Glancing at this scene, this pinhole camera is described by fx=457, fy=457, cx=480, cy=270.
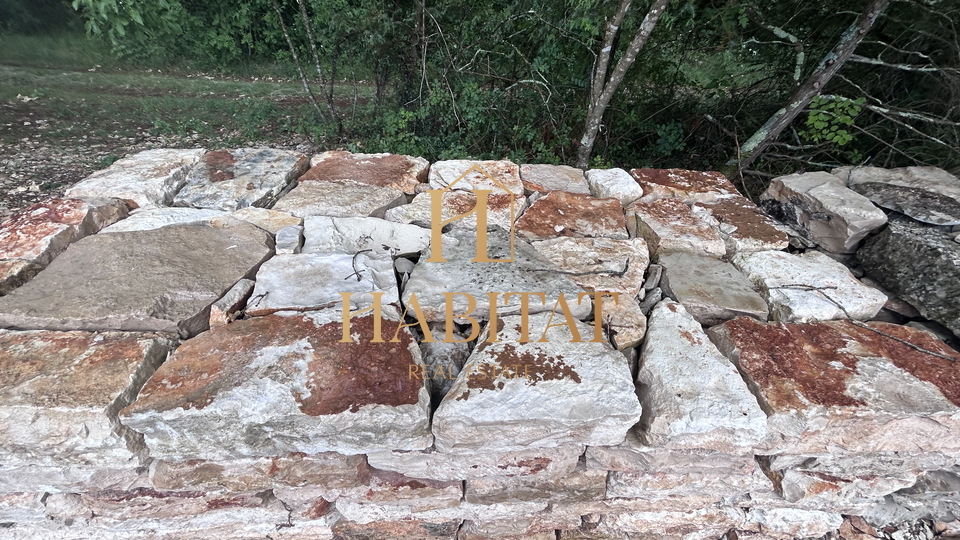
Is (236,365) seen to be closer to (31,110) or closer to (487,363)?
(487,363)

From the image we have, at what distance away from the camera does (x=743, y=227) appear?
206 centimetres

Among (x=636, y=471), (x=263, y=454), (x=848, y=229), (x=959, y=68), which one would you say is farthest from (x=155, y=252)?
(x=959, y=68)

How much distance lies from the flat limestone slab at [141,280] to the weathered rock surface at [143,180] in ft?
1.23

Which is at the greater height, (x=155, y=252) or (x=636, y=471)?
(x=155, y=252)

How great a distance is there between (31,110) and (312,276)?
5929mm

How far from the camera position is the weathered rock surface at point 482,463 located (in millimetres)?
1412

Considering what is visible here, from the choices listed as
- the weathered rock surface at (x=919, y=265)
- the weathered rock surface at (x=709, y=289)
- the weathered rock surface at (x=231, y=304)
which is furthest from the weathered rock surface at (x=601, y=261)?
the weathered rock surface at (x=231, y=304)

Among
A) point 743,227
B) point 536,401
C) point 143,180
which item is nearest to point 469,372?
point 536,401

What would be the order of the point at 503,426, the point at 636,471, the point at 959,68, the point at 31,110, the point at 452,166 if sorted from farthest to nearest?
the point at 31,110 → the point at 959,68 → the point at 452,166 → the point at 636,471 → the point at 503,426

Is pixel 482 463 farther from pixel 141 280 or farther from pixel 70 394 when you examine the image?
pixel 141 280

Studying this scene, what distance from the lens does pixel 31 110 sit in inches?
202

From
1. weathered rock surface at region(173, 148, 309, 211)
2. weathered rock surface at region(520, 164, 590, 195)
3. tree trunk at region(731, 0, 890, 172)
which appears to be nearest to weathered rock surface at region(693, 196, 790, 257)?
weathered rock surface at region(520, 164, 590, 195)

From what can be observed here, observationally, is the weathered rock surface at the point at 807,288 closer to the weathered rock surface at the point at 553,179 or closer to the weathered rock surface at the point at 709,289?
the weathered rock surface at the point at 709,289

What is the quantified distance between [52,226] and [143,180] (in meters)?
0.45
